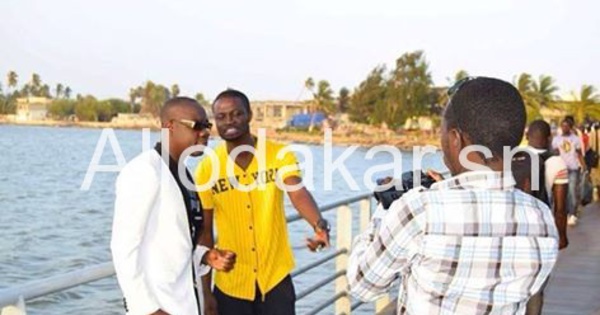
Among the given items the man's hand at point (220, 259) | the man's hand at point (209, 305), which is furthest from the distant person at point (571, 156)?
the man's hand at point (220, 259)

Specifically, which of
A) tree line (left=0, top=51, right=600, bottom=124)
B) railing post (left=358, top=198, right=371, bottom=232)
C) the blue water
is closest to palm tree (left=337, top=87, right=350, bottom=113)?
tree line (left=0, top=51, right=600, bottom=124)

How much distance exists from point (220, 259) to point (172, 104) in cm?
58

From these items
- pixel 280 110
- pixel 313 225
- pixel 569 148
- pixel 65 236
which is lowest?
pixel 65 236

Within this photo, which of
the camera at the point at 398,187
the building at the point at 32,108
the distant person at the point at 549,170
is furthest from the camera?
the building at the point at 32,108

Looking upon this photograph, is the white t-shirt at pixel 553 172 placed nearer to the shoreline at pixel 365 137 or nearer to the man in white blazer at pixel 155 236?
the man in white blazer at pixel 155 236

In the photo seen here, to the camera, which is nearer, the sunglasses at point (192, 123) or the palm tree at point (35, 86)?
the sunglasses at point (192, 123)

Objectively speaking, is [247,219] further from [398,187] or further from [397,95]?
[397,95]

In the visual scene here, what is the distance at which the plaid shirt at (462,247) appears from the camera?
211cm

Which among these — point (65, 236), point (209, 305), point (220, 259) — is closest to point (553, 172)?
point (209, 305)

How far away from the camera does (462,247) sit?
2109 millimetres

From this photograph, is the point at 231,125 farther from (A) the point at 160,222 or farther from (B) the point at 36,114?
(B) the point at 36,114

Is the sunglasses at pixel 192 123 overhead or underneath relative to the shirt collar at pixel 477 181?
overhead

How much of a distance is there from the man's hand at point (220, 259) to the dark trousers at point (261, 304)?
697 millimetres

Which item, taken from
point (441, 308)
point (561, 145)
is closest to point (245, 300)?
point (441, 308)
